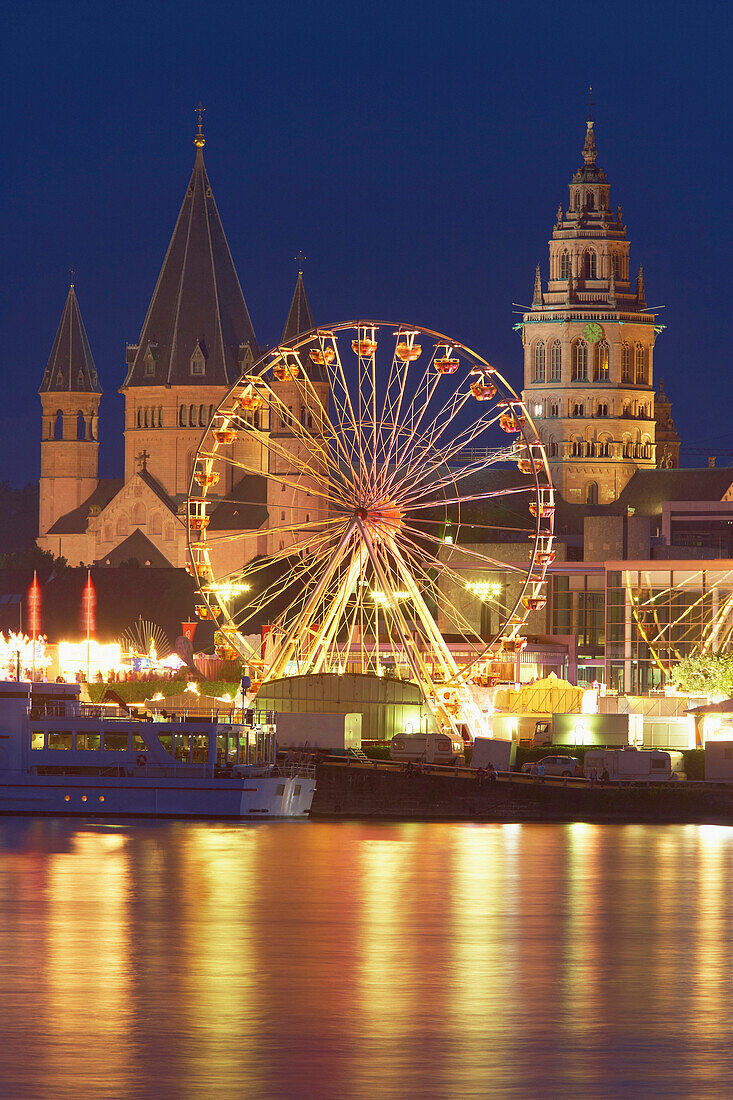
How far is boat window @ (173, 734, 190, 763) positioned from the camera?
3069 inches

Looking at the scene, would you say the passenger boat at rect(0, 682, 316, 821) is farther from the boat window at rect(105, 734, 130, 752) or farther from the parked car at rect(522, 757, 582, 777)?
the parked car at rect(522, 757, 582, 777)

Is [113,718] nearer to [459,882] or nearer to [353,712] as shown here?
[353,712]

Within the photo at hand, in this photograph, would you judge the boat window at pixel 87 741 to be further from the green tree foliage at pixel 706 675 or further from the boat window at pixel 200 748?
the green tree foliage at pixel 706 675

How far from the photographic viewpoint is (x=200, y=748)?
78.3 m

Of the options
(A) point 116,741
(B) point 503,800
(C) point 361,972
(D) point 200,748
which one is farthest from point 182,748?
(C) point 361,972

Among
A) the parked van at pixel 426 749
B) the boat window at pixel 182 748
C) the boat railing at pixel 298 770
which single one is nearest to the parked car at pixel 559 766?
the parked van at pixel 426 749

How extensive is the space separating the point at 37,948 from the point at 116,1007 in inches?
269

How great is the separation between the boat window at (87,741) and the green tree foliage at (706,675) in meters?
36.2

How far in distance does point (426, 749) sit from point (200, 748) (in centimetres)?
1026

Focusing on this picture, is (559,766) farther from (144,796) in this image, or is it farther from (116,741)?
(116,741)

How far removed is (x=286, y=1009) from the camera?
1307 inches

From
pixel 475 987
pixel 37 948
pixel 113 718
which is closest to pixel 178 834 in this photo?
pixel 113 718

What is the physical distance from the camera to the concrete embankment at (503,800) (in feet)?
258

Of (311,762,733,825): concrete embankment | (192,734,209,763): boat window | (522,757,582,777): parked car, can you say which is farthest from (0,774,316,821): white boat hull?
(522,757,582,777): parked car
